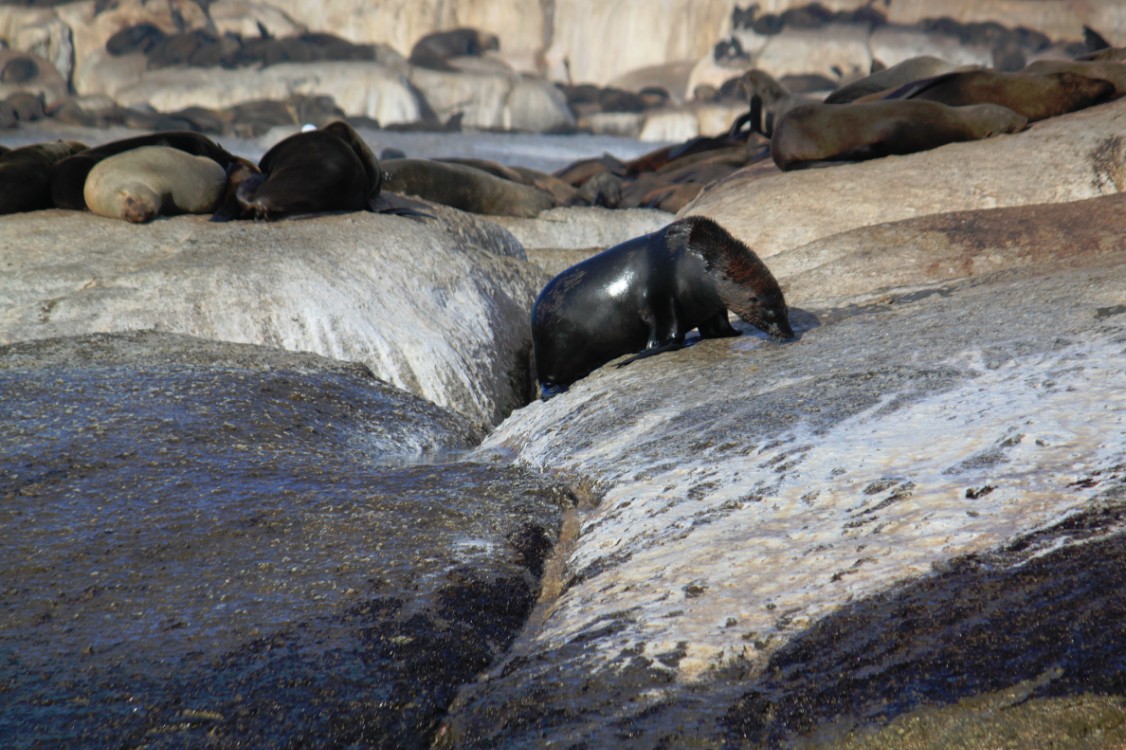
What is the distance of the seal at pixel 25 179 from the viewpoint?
22.2 feet

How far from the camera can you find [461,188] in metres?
10.1

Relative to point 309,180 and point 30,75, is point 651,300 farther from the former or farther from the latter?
point 30,75

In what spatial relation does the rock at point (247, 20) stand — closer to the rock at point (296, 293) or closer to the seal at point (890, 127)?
the seal at point (890, 127)

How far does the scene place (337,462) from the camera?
3795mm

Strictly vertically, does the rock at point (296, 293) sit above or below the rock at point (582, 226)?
above

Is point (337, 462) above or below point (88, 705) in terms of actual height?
below

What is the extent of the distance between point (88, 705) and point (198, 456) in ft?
5.46

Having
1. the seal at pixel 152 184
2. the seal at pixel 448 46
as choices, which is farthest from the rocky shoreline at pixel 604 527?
the seal at pixel 448 46

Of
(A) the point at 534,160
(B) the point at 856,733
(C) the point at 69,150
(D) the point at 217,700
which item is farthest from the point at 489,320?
(A) the point at 534,160

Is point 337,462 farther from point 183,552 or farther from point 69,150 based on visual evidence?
point 69,150

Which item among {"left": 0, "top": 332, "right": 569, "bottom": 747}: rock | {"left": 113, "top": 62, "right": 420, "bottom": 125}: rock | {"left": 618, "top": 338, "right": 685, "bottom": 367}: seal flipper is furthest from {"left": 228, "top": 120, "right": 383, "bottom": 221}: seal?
{"left": 113, "top": 62, "right": 420, "bottom": 125}: rock

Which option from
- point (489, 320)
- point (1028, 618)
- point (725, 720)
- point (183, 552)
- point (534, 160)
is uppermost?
point (1028, 618)

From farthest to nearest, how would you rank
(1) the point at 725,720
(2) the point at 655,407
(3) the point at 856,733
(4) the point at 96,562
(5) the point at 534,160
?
(5) the point at 534,160, (2) the point at 655,407, (4) the point at 96,562, (1) the point at 725,720, (3) the point at 856,733

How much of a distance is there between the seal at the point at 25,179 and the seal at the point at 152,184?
364mm
